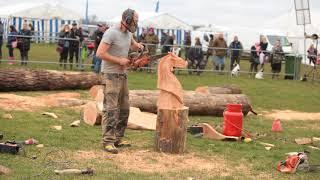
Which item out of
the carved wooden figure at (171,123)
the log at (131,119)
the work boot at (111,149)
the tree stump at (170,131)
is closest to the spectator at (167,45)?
the log at (131,119)

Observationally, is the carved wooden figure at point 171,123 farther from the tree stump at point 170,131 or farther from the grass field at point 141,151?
the grass field at point 141,151

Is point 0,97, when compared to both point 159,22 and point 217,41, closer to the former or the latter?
point 217,41

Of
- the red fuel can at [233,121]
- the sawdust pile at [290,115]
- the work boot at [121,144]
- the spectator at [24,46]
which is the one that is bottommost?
the sawdust pile at [290,115]

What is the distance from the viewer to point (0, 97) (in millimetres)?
13102

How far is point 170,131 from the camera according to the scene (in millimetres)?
8336

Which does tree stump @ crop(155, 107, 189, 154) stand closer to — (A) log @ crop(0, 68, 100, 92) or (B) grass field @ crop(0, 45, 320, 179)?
(B) grass field @ crop(0, 45, 320, 179)

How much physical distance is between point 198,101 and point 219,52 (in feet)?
36.7

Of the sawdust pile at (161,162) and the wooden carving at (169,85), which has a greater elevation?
the wooden carving at (169,85)

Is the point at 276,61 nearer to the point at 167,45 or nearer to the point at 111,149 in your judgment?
the point at 167,45

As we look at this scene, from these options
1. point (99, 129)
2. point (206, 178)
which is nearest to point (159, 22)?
point (99, 129)

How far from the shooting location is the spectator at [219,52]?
2380 cm

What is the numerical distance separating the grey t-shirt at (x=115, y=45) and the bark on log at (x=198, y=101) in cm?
377

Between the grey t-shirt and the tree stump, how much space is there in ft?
2.91

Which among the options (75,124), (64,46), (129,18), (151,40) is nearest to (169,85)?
(129,18)
